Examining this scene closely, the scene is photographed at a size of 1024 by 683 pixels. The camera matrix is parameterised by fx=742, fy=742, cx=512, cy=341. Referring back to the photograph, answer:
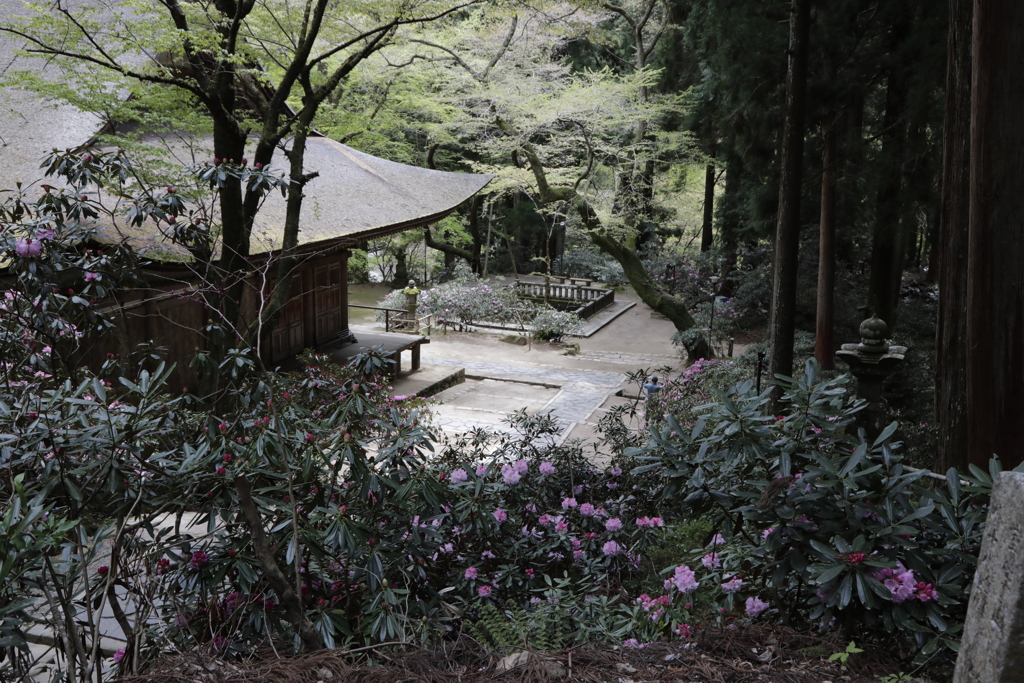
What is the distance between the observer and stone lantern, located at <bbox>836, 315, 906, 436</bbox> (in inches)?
234

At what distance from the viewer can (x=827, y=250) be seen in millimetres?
9406

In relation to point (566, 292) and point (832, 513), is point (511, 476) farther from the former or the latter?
point (566, 292)

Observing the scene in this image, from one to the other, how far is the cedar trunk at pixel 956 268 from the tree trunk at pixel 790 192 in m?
2.91

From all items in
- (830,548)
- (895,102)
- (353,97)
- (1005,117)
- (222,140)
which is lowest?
(830,548)

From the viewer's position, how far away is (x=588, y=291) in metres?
22.2

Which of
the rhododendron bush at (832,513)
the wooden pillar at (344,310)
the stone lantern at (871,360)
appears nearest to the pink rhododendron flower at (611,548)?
the rhododendron bush at (832,513)

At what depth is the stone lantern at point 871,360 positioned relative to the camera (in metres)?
5.95

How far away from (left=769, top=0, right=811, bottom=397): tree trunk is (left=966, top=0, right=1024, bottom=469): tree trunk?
3516 millimetres

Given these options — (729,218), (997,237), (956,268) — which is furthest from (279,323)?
(729,218)

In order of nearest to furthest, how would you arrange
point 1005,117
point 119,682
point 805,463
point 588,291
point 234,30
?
point 119,682, point 805,463, point 1005,117, point 234,30, point 588,291

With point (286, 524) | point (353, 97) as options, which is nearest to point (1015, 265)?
point (286, 524)

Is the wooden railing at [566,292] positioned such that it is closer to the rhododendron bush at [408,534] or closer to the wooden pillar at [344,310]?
the wooden pillar at [344,310]

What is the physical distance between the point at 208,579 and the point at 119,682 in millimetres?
660

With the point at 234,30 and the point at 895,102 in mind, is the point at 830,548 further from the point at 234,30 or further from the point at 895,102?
the point at 895,102
